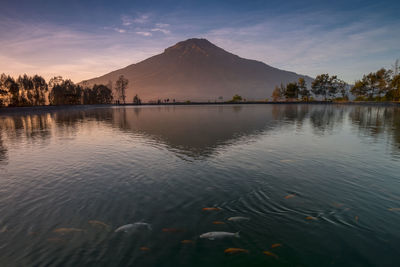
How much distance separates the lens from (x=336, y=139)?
23094mm

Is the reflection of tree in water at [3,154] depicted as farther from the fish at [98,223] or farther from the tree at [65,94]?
the tree at [65,94]

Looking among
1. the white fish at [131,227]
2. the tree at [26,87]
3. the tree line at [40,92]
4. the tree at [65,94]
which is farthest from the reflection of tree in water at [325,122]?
the tree at [65,94]

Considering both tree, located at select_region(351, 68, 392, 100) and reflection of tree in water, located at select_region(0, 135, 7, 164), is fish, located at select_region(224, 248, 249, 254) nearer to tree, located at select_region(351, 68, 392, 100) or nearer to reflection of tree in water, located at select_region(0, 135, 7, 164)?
reflection of tree in water, located at select_region(0, 135, 7, 164)

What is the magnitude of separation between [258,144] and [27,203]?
17.7 metres

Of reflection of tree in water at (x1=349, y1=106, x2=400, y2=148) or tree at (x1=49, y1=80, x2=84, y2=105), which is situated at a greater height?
tree at (x1=49, y1=80, x2=84, y2=105)

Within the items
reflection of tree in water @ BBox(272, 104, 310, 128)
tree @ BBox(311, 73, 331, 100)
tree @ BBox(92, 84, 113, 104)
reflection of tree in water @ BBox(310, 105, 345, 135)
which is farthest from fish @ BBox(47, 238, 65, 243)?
tree @ BBox(311, 73, 331, 100)

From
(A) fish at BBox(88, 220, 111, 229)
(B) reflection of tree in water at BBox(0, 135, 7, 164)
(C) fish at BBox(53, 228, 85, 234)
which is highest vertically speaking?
(B) reflection of tree in water at BBox(0, 135, 7, 164)

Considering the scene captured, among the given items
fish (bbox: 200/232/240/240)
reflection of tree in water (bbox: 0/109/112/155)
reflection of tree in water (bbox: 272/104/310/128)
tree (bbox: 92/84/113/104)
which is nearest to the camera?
fish (bbox: 200/232/240/240)

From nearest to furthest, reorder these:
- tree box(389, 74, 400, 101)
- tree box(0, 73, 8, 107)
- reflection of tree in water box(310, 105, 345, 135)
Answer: reflection of tree in water box(310, 105, 345, 135)
tree box(0, 73, 8, 107)
tree box(389, 74, 400, 101)

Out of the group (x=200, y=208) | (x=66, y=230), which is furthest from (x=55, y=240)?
(x=200, y=208)

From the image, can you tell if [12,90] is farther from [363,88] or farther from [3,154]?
[363,88]

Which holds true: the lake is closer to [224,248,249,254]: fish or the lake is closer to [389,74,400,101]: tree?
[224,248,249,254]: fish

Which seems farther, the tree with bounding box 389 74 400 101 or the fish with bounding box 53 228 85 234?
the tree with bounding box 389 74 400 101

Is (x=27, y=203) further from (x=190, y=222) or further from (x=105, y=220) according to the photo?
(x=190, y=222)
